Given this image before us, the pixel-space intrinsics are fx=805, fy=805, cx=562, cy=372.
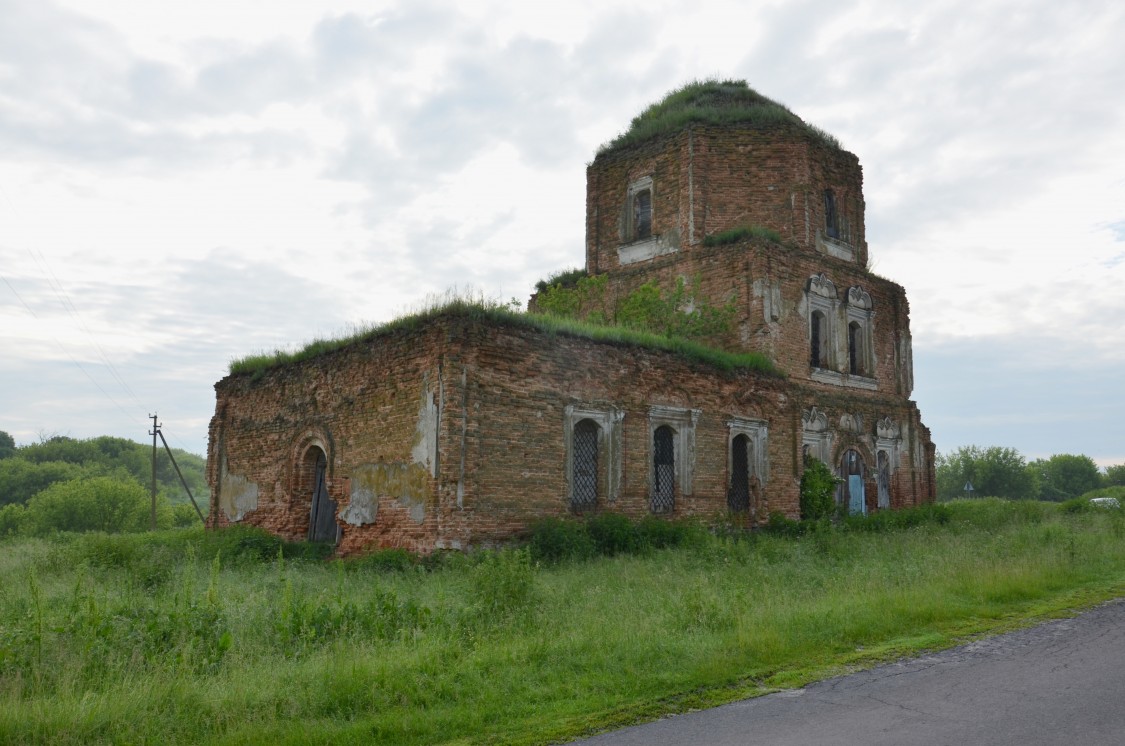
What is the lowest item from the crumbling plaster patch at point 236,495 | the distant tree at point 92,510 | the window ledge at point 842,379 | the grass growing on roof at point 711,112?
the distant tree at point 92,510

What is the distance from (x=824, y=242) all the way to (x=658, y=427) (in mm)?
8672

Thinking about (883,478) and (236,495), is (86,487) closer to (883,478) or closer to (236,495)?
(236,495)

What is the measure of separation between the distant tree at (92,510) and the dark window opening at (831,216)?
35.4m

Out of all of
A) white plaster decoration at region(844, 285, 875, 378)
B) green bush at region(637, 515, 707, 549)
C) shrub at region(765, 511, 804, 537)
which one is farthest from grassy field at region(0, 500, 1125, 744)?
white plaster decoration at region(844, 285, 875, 378)

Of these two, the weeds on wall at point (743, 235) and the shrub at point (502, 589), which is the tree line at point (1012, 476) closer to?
the weeds on wall at point (743, 235)

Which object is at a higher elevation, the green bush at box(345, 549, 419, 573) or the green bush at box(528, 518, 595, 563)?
the green bush at box(528, 518, 595, 563)

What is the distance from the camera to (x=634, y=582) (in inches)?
404

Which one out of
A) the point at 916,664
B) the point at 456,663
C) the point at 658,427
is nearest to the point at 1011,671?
the point at 916,664

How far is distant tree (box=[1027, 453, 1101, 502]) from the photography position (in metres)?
68.6

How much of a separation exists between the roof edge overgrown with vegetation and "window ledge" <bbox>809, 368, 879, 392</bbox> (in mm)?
2259

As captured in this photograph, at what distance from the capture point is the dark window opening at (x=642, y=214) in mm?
22047

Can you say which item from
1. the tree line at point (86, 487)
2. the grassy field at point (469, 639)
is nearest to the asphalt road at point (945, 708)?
the grassy field at point (469, 639)

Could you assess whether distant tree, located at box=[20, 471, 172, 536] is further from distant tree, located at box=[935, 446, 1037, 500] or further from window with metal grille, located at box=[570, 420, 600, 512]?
distant tree, located at box=[935, 446, 1037, 500]

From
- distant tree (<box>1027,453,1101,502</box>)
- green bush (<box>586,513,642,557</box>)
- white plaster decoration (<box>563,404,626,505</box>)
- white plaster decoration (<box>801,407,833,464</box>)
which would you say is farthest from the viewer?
distant tree (<box>1027,453,1101,502</box>)
